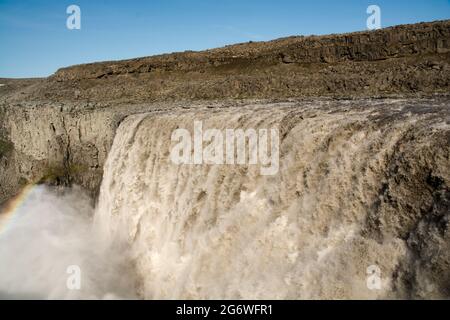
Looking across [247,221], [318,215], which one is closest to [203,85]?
[247,221]

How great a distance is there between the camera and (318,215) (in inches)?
273

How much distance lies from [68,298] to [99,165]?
11504 millimetres

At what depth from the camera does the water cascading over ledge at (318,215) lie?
5.77 metres

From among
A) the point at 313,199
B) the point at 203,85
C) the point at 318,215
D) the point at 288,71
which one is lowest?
the point at 318,215

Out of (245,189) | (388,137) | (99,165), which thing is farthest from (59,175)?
(388,137)

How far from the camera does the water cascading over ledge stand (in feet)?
18.9

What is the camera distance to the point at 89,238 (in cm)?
1567

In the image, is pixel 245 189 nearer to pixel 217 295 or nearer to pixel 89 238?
pixel 217 295

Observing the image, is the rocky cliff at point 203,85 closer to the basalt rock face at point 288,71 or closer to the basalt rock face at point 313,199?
the basalt rock face at point 288,71

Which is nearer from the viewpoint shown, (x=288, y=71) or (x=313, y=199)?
(x=313, y=199)

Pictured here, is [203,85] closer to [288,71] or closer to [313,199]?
[288,71]

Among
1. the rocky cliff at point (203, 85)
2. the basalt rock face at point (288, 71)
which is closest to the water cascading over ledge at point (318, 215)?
the rocky cliff at point (203, 85)

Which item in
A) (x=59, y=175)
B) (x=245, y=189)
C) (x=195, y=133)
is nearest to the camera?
(x=245, y=189)

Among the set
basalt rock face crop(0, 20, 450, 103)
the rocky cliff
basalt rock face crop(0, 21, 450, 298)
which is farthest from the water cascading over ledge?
basalt rock face crop(0, 20, 450, 103)
